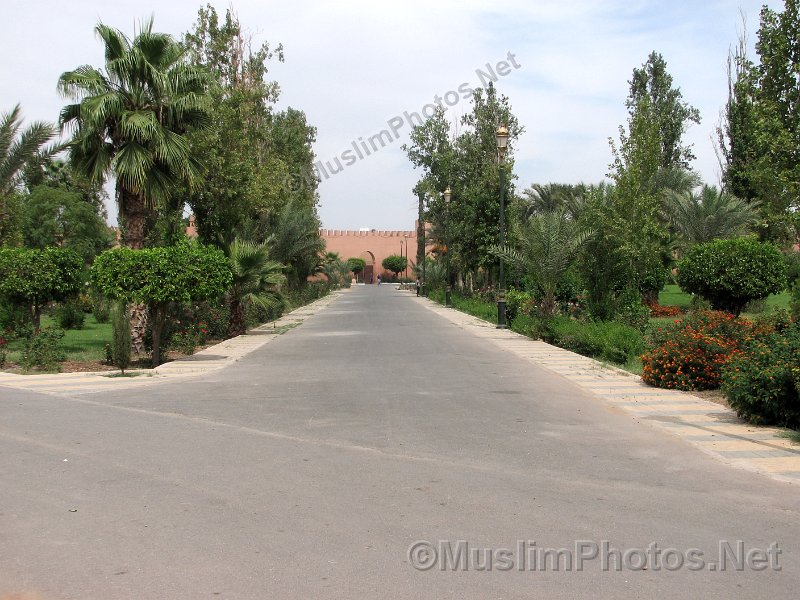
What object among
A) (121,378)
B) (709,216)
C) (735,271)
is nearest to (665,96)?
(709,216)

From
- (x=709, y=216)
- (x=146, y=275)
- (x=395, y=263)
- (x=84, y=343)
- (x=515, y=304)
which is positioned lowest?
(x=84, y=343)

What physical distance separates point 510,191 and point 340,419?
89.9 ft

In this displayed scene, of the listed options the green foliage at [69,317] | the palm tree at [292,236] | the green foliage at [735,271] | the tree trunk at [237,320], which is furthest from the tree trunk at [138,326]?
the green foliage at [735,271]

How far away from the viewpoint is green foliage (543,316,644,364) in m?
16.2

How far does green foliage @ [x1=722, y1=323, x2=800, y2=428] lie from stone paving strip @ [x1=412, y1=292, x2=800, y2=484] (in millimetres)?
210

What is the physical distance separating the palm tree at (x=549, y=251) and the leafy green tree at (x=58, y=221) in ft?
74.8

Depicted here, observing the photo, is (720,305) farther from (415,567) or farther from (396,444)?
(415,567)

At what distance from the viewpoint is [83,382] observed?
532 inches

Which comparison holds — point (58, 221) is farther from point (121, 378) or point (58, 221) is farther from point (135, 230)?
point (121, 378)

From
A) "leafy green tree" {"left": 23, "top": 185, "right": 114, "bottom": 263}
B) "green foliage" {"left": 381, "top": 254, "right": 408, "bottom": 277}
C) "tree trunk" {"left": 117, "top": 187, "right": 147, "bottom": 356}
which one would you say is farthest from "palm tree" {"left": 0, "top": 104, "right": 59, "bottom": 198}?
"green foliage" {"left": 381, "top": 254, "right": 408, "bottom": 277}

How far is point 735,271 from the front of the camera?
782 inches

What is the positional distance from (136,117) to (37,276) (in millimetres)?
4136

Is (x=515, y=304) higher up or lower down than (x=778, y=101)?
lower down

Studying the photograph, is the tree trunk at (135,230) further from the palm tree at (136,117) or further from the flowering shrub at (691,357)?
the flowering shrub at (691,357)
